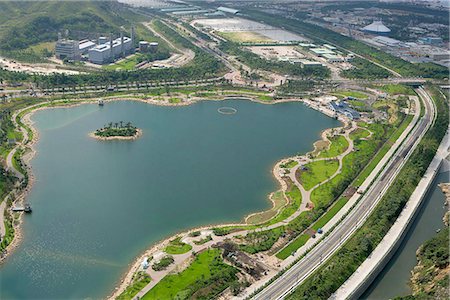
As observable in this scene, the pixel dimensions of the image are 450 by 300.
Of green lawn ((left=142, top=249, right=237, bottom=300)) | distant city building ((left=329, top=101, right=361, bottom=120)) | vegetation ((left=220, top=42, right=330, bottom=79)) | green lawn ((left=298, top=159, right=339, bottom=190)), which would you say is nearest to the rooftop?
vegetation ((left=220, top=42, right=330, bottom=79))

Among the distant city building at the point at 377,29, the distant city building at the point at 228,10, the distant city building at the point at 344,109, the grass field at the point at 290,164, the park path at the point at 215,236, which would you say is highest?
the distant city building at the point at 377,29

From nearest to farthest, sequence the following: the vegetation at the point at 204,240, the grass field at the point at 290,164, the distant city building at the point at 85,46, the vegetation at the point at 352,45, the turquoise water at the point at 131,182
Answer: the turquoise water at the point at 131,182 < the vegetation at the point at 204,240 < the grass field at the point at 290,164 < the vegetation at the point at 352,45 < the distant city building at the point at 85,46

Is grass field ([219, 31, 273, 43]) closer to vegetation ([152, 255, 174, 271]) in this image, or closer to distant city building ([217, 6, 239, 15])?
distant city building ([217, 6, 239, 15])

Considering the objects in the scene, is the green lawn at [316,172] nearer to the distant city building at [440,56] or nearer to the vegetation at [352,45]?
the vegetation at [352,45]

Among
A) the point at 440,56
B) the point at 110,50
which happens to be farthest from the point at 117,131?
the point at 440,56

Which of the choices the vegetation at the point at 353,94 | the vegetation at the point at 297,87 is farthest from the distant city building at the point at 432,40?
the vegetation at the point at 297,87
